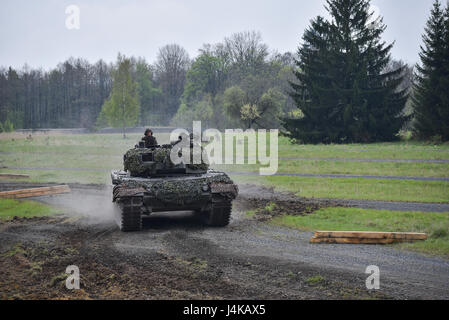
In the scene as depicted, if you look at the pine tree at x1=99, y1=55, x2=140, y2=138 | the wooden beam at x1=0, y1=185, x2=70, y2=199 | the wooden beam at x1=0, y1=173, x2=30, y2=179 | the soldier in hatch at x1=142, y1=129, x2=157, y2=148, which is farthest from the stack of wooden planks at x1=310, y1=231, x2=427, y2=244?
the pine tree at x1=99, y1=55, x2=140, y2=138

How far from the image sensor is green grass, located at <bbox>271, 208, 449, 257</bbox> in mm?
11406

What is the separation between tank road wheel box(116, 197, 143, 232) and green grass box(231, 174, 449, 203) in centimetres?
913

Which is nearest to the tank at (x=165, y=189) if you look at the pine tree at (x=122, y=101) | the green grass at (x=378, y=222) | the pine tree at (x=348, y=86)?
the green grass at (x=378, y=222)

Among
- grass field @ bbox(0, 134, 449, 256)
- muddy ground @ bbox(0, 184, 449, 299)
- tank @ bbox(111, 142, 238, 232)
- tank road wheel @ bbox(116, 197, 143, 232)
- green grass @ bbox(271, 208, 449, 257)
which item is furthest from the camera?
grass field @ bbox(0, 134, 449, 256)

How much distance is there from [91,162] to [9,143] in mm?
19800

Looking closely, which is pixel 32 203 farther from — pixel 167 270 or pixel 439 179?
pixel 439 179

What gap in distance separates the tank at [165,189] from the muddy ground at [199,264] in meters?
0.44

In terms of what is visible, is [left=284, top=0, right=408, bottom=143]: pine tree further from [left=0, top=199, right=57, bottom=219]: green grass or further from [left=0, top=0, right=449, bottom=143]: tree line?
[left=0, top=199, right=57, bottom=219]: green grass

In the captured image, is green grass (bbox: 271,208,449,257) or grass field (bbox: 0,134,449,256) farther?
grass field (bbox: 0,134,449,256)

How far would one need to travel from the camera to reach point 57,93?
244 ft

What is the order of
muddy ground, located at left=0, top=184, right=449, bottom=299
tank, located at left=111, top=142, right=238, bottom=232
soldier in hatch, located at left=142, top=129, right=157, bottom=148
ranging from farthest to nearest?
soldier in hatch, located at left=142, top=129, right=157, bottom=148, tank, located at left=111, top=142, right=238, bottom=232, muddy ground, located at left=0, top=184, right=449, bottom=299

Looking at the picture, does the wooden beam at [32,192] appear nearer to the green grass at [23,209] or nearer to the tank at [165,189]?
the green grass at [23,209]

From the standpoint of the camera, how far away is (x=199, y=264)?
903 centimetres

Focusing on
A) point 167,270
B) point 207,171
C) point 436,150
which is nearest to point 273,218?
point 207,171
